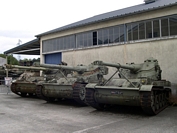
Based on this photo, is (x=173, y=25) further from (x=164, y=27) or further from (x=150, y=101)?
(x=150, y=101)

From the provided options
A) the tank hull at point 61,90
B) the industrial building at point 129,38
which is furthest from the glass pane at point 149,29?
the tank hull at point 61,90

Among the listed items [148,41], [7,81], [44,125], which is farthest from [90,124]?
[7,81]

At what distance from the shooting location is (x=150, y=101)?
31.2ft

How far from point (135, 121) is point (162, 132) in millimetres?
1816

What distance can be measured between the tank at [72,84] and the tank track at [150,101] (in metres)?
1.34

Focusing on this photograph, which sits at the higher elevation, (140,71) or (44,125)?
(140,71)

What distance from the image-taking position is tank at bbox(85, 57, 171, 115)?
9789mm

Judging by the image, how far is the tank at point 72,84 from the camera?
12.9 meters

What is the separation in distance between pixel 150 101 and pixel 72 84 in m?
4.93

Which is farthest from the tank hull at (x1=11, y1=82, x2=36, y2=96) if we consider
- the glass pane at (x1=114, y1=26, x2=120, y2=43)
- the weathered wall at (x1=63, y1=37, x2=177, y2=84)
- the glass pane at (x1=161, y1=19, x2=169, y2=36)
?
the glass pane at (x1=161, y1=19, x2=169, y2=36)

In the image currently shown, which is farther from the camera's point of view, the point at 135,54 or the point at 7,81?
the point at 7,81

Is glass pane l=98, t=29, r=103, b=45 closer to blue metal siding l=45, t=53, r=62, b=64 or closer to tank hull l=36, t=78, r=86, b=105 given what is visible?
blue metal siding l=45, t=53, r=62, b=64

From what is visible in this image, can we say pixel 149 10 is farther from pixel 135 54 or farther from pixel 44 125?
pixel 44 125

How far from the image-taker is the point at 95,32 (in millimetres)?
Result: 20562
